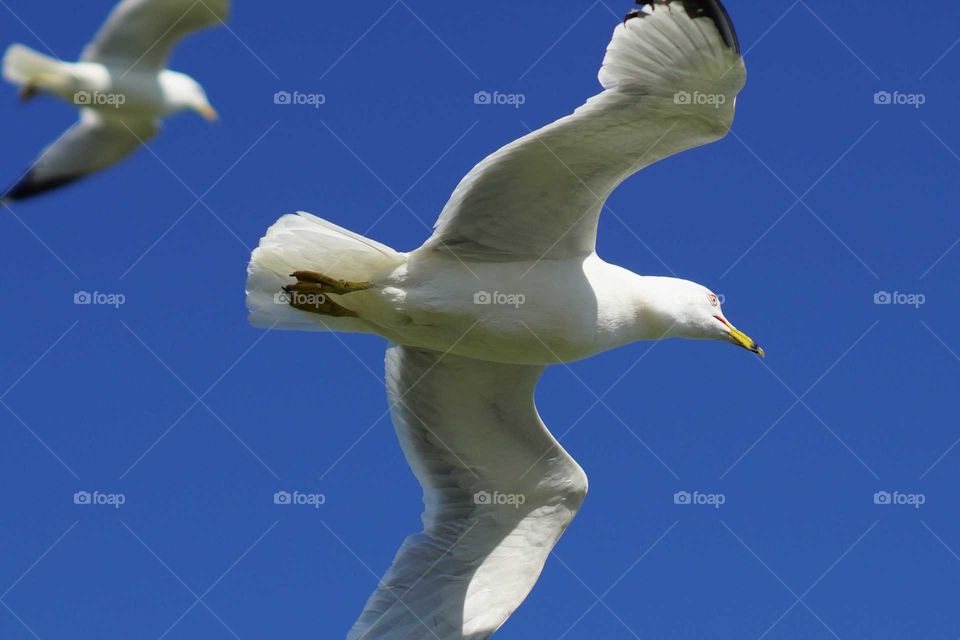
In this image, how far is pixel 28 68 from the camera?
8.79 m

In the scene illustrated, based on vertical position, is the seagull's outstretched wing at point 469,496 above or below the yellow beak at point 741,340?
below

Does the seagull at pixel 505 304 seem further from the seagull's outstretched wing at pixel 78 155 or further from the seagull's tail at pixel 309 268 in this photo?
the seagull's outstretched wing at pixel 78 155

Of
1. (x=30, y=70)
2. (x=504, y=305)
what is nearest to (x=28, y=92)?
(x=30, y=70)

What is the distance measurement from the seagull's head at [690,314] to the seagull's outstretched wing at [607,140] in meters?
0.66

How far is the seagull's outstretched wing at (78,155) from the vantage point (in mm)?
10734

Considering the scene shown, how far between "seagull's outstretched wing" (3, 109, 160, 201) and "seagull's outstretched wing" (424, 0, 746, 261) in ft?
7.48

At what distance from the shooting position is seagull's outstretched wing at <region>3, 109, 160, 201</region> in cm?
1073

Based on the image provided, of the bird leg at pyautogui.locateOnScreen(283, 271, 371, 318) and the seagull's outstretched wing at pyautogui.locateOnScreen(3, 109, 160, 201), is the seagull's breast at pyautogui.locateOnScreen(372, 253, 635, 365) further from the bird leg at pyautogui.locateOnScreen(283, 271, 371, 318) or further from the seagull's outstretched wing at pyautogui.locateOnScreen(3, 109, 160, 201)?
the seagull's outstretched wing at pyautogui.locateOnScreen(3, 109, 160, 201)

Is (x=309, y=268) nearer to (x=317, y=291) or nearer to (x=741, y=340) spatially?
(x=317, y=291)

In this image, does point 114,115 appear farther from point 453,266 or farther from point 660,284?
point 660,284

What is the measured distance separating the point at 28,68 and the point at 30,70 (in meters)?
0.02

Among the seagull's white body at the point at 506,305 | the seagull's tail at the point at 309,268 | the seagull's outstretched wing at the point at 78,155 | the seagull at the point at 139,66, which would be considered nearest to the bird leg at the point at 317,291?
the seagull's tail at the point at 309,268

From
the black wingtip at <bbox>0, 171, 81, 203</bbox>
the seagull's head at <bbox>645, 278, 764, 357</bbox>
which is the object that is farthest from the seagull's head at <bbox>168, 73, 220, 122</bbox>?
the seagull's head at <bbox>645, 278, 764, 357</bbox>

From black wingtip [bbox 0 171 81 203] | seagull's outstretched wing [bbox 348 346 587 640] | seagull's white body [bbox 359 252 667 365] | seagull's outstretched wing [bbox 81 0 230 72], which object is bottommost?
seagull's outstretched wing [bbox 348 346 587 640]
